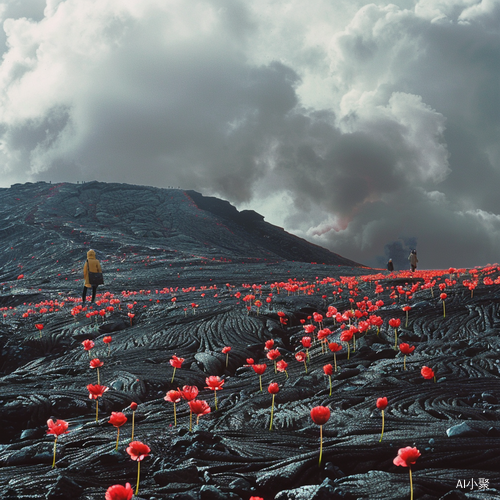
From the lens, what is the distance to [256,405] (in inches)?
160

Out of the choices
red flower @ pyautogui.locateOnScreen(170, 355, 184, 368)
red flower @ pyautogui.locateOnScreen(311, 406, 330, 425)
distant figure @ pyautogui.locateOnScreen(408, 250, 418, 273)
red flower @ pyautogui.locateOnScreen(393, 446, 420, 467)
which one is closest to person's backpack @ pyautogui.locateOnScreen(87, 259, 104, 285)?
red flower @ pyautogui.locateOnScreen(170, 355, 184, 368)

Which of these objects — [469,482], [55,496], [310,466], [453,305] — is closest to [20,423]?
[55,496]

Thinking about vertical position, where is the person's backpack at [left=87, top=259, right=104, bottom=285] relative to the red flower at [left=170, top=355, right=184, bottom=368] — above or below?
above

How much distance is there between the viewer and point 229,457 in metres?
2.85

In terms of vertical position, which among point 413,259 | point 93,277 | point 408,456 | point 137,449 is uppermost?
point 413,259

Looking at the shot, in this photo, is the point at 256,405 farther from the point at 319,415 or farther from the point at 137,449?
the point at 137,449

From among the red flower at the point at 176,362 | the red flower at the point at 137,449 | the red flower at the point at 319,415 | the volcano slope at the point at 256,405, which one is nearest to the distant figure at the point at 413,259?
the volcano slope at the point at 256,405

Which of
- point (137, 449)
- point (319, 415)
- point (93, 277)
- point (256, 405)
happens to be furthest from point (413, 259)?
point (137, 449)

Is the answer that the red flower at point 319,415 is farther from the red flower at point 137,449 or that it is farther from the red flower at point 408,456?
the red flower at point 137,449

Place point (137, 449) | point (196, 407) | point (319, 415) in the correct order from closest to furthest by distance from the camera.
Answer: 1. point (137, 449)
2. point (319, 415)
3. point (196, 407)

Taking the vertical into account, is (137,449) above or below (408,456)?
below

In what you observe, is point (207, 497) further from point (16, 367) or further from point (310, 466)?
point (16, 367)

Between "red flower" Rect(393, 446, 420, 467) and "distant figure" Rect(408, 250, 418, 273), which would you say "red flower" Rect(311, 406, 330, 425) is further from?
A: "distant figure" Rect(408, 250, 418, 273)

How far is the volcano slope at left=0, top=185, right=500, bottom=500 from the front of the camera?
100 inches
